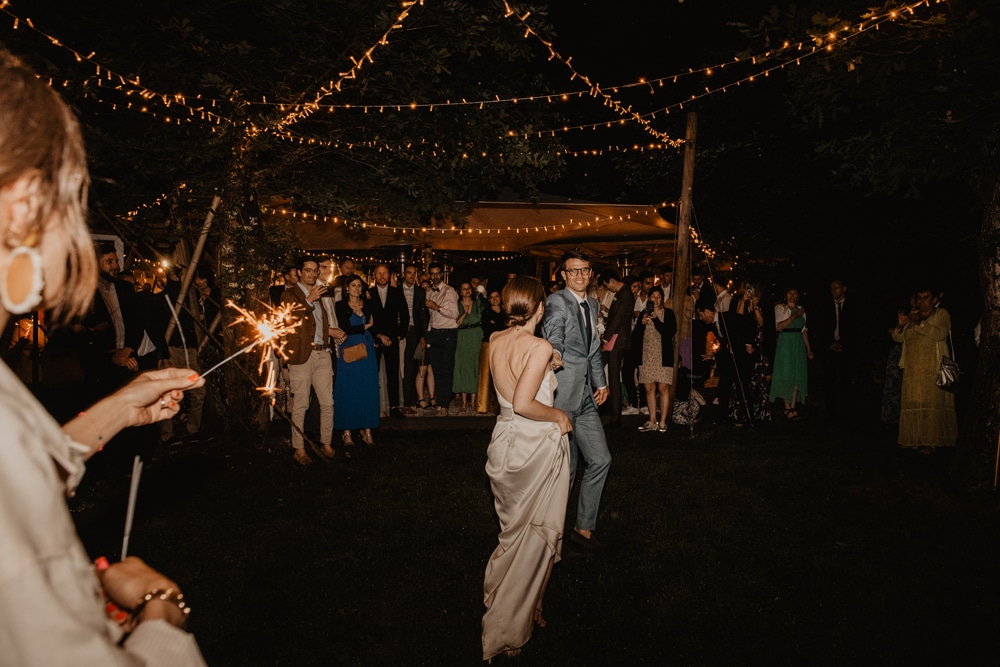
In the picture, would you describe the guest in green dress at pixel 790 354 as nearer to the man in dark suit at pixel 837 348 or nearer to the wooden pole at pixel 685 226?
the man in dark suit at pixel 837 348

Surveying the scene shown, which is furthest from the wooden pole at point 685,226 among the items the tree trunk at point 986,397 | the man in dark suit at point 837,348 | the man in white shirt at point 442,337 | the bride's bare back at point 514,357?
the bride's bare back at point 514,357

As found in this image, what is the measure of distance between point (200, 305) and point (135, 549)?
5756 millimetres

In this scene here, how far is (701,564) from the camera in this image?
4.95 metres

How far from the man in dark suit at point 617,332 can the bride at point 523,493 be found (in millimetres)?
5508

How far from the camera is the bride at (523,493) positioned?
357 centimetres

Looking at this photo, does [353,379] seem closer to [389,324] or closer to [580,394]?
[389,324]

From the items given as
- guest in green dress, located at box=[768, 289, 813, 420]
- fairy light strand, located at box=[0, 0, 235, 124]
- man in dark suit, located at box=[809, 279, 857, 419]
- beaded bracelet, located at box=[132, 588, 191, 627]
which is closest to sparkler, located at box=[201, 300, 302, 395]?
beaded bracelet, located at box=[132, 588, 191, 627]

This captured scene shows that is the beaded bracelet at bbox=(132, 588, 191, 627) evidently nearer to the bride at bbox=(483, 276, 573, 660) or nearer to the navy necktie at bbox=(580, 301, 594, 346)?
the bride at bbox=(483, 276, 573, 660)

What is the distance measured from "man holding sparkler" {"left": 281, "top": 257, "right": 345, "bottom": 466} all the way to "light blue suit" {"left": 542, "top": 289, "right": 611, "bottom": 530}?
3081 mm

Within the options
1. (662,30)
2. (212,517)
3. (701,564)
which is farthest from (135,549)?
(662,30)

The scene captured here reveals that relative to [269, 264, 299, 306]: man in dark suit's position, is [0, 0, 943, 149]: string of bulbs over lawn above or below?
above

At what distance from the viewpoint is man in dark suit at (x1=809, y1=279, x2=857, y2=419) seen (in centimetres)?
988

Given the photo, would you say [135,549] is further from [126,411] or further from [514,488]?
[126,411]

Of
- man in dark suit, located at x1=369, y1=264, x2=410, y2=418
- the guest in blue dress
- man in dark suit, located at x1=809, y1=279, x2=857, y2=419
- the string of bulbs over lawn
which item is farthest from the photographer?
man in dark suit, located at x1=369, y1=264, x2=410, y2=418
